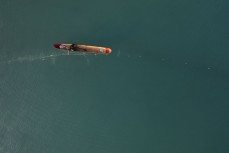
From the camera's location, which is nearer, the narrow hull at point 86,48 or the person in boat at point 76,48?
the narrow hull at point 86,48

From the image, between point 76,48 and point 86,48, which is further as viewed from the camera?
point 76,48

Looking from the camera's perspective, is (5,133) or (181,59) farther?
(5,133)

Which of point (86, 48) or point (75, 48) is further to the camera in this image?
point (75, 48)

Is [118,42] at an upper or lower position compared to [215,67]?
upper

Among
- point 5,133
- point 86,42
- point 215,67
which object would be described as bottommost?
point 5,133

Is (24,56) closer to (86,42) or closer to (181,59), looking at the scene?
(86,42)

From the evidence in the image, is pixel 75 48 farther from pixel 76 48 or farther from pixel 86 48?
pixel 86 48

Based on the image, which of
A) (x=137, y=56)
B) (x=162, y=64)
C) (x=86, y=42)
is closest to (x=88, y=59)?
(x=86, y=42)

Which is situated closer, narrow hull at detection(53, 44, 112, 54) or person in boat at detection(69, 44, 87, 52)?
narrow hull at detection(53, 44, 112, 54)

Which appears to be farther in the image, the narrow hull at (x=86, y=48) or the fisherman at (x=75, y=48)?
the fisherman at (x=75, y=48)

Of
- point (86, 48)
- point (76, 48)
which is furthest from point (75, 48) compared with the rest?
point (86, 48)

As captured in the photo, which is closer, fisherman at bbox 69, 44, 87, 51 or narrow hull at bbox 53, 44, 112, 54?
narrow hull at bbox 53, 44, 112, 54
